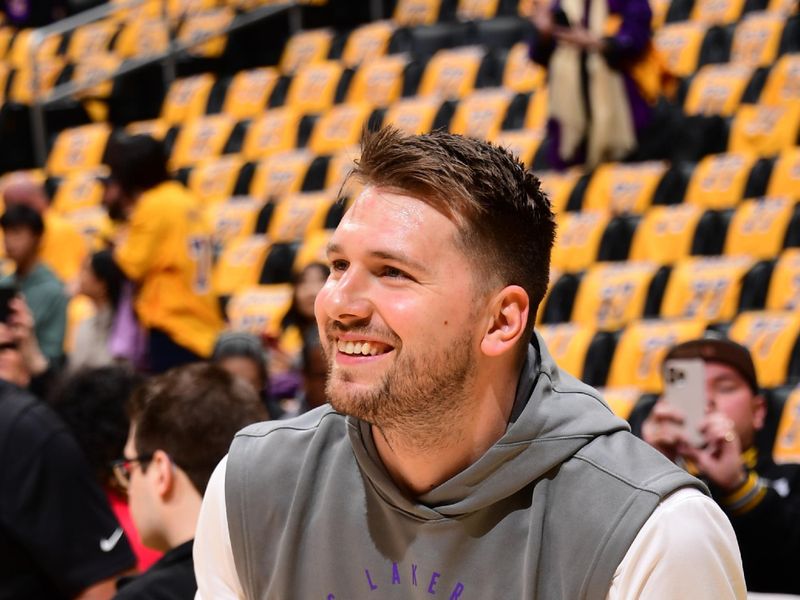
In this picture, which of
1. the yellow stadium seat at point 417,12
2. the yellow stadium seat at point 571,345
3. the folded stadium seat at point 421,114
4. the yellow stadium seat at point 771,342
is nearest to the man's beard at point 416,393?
the yellow stadium seat at point 771,342

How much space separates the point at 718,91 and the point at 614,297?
1938mm

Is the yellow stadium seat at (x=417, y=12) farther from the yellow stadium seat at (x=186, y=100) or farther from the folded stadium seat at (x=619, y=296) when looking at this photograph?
the folded stadium seat at (x=619, y=296)

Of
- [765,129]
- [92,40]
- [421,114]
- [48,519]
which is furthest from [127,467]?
[92,40]

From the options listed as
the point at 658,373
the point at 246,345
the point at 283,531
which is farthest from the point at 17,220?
the point at 283,531

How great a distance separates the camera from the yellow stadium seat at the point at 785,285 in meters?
5.68

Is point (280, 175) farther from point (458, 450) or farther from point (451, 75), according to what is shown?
point (458, 450)

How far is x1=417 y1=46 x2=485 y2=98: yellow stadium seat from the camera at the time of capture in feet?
28.1

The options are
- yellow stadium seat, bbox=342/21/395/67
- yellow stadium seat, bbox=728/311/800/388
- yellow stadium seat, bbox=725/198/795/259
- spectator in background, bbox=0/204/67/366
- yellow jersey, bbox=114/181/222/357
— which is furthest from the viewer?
yellow stadium seat, bbox=342/21/395/67

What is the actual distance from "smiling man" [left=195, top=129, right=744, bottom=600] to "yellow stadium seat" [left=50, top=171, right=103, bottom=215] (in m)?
7.32

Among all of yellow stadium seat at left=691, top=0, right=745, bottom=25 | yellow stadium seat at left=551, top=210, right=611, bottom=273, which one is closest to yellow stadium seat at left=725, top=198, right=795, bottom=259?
yellow stadium seat at left=551, top=210, right=611, bottom=273

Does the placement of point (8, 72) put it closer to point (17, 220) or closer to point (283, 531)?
point (17, 220)

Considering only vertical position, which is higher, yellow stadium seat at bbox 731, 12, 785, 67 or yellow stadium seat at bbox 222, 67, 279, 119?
yellow stadium seat at bbox 731, 12, 785, 67

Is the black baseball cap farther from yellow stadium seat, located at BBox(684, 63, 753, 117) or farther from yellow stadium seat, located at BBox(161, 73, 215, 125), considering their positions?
yellow stadium seat, located at BBox(161, 73, 215, 125)

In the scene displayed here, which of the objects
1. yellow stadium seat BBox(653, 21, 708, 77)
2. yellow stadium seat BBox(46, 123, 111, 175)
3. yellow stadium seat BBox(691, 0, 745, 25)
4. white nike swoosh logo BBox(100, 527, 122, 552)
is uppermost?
yellow stadium seat BBox(691, 0, 745, 25)
